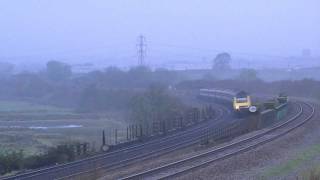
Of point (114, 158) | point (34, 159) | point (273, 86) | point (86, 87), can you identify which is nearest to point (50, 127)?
point (86, 87)

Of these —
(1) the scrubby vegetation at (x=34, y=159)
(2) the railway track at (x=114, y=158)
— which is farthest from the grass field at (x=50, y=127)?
(1) the scrubby vegetation at (x=34, y=159)

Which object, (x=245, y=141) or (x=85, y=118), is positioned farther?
(x=85, y=118)

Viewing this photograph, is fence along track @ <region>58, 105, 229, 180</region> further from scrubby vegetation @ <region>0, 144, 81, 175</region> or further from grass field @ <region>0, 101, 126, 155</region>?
grass field @ <region>0, 101, 126, 155</region>

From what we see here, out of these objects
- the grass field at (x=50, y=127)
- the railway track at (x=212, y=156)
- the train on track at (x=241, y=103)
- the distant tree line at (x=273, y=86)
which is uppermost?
the railway track at (x=212, y=156)

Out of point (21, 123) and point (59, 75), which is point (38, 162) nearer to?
point (21, 123)

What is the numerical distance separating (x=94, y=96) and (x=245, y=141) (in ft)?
220

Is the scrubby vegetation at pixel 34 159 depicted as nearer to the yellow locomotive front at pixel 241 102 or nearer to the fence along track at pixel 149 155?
the fence along track at pixel 149 155

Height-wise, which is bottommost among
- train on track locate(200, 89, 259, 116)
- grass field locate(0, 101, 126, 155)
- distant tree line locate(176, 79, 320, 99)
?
grass field locate(0, 101, 126, 155)

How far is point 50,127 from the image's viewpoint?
63.8 metres

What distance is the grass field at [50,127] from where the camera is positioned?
46781 mm

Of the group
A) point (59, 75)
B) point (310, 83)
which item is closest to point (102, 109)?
point (310, 83)

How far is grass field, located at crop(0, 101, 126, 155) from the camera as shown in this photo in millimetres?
46781

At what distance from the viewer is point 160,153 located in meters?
27.1

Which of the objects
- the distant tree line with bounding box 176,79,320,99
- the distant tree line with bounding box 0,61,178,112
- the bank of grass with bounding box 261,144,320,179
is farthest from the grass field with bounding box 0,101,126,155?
the distant tree line with bounding box 176,79,320,99
